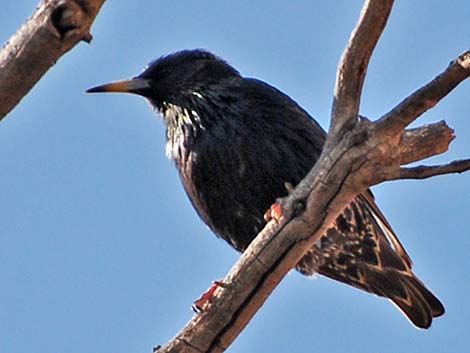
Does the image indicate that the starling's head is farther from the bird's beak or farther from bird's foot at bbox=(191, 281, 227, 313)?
bird's foot at bbox=(191, 281, 227, 313)

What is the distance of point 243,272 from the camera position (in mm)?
3949

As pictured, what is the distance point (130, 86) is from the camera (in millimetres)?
6203

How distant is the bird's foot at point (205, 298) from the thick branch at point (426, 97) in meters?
0.83

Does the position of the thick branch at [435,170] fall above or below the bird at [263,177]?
below

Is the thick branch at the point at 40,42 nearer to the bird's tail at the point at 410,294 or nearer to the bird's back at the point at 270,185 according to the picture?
the bird's back at the point at 270,185

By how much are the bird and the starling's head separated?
0.05 m

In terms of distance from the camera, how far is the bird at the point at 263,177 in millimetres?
5570

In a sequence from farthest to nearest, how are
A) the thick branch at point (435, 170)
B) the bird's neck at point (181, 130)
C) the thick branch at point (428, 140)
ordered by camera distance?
the bird's neck at point (181, 130) → the thick branch at point (428, 140) → the thick branch at point (435, 170)

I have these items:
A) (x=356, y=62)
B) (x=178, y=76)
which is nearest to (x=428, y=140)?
(x=356, y=62)

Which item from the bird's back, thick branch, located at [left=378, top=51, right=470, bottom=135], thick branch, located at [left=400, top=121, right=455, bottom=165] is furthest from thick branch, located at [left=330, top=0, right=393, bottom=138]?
the bird's back

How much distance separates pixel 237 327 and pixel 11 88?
1.57 metres

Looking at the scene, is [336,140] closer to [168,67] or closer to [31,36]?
[31,36]

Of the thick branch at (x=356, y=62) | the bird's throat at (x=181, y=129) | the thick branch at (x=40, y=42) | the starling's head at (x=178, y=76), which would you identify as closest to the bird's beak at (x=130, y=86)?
the starling's head at (x=178, y=76)

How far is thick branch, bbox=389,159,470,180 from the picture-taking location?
3.90 meters
